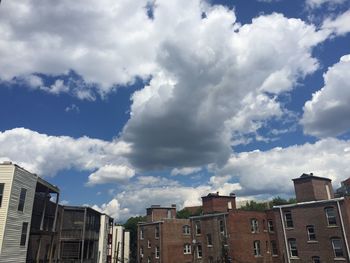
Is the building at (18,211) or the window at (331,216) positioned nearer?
the building at (18,211)

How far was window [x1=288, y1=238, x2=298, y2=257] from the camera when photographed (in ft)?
146

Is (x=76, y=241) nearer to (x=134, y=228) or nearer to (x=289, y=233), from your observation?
(x=289, y=233)

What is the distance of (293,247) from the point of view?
147ft

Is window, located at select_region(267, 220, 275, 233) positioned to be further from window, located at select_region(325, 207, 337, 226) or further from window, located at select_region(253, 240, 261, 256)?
window, located at select_region(325, 207, 337, 226)

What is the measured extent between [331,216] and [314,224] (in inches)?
101

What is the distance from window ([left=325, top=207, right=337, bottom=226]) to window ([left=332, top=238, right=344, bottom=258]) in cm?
189

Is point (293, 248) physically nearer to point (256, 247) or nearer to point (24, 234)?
point (256, 247)

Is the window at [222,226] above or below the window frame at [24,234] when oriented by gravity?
above

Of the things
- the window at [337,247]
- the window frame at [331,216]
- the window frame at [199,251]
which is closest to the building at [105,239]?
the window frame at [199,251]

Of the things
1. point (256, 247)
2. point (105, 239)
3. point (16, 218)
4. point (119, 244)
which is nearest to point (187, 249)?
point (256, 247)

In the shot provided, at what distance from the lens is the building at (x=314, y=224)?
40375mm

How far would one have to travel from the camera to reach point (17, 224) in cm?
2736

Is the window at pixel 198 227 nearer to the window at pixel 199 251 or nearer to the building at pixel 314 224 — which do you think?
the window at pixel 199 251

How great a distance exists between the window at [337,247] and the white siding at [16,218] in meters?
34.3
